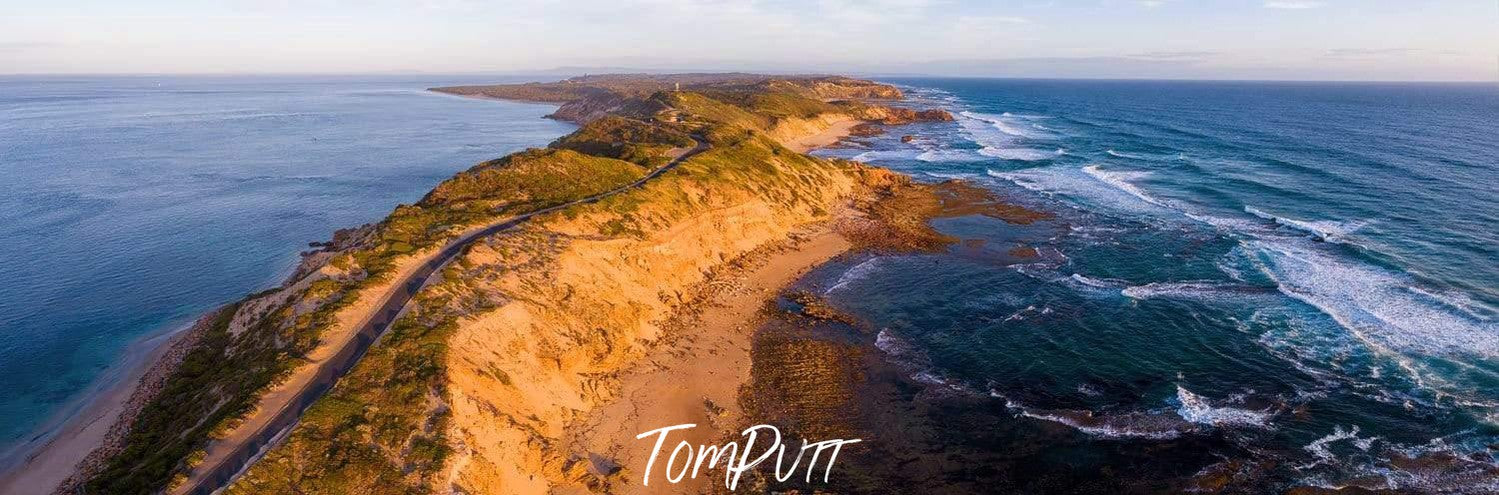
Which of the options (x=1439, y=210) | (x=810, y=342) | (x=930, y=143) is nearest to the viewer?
(x=810, y=342)

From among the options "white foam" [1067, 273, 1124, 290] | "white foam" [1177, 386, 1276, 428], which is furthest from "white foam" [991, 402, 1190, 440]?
"white foam" [1067, 273, 1124, 290]

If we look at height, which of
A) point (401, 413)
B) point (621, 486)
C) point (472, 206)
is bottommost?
point (621, 486)

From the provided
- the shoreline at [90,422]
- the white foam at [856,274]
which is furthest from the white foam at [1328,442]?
the shoreline at [90,422]

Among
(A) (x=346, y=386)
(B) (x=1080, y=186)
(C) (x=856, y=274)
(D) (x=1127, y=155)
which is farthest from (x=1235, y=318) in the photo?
(D) (x=1127, y=155)

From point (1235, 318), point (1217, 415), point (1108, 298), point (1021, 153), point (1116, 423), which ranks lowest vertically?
point (1116, 423)

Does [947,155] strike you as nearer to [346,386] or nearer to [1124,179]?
[1124,179]

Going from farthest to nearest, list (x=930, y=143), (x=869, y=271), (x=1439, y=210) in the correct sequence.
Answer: (x=930, y=143) < (x=1439, y=210) < (x=869, y=271)

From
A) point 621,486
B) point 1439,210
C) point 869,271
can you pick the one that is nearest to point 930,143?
point 1439,210

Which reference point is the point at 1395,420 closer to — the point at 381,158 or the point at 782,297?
the point at 782,297
